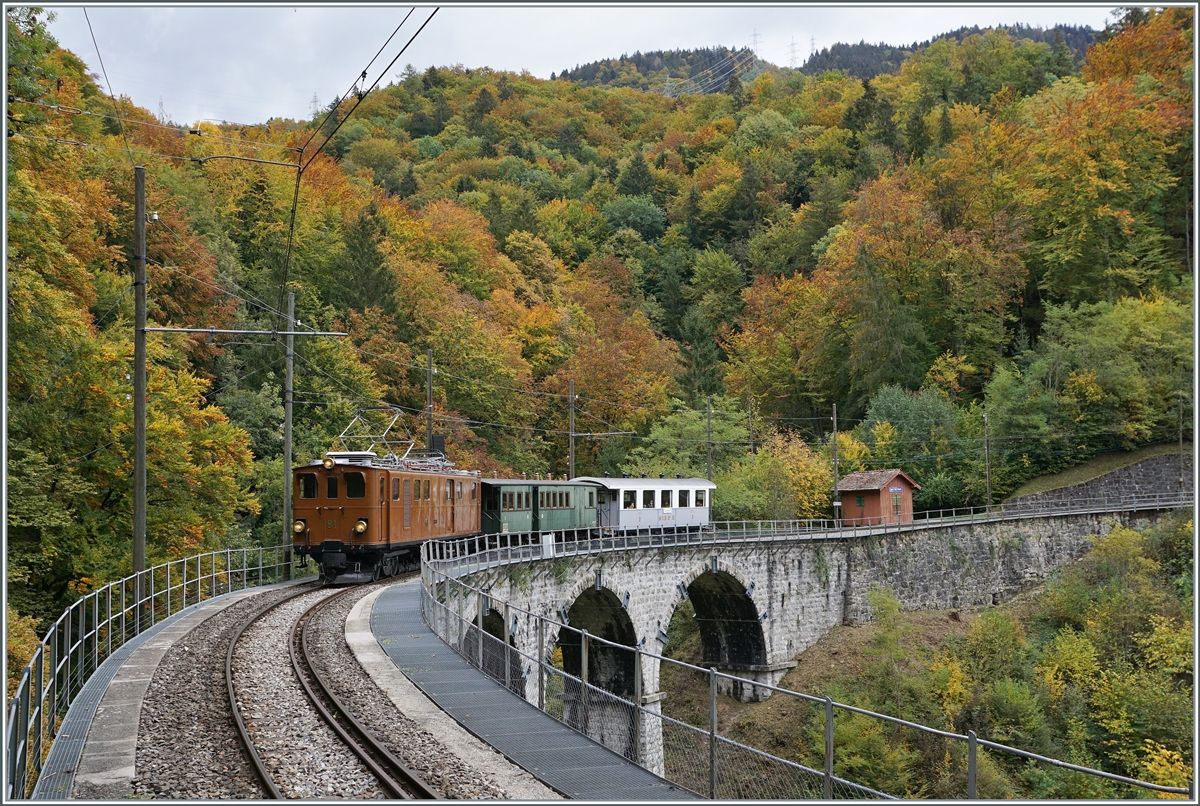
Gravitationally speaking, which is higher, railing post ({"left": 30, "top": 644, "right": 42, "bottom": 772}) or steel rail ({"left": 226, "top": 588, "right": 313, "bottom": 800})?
railing post ({"left": 30, "top": 644, "right": 42, "bottom": 772})

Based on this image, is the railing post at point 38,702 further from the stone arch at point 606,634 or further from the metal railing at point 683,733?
the stone arch at point 606,634

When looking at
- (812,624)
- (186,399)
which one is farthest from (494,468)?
(186,399)

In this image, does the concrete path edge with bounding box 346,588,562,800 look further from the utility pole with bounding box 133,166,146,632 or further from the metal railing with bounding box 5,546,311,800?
the utility pole with bounding box 133,166,146,632

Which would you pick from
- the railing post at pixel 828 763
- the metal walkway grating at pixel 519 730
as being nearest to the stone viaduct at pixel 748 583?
the metal walkway grating at pixel 519 730

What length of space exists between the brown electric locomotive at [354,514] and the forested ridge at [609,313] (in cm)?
307

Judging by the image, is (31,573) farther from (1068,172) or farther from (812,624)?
(1068,172)

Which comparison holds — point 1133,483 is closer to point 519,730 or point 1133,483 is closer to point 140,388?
point 140,388

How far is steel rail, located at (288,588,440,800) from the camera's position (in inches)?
342

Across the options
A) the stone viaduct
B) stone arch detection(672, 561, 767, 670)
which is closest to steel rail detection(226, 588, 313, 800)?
the stone viaduct

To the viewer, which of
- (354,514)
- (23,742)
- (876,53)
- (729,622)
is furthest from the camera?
(876,53)

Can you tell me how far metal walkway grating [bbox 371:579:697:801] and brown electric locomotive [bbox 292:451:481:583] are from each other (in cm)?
854

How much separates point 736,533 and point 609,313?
116 feet

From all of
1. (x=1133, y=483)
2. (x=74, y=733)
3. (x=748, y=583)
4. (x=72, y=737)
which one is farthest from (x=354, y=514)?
(x=1133, y=483)

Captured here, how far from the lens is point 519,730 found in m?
10.8
